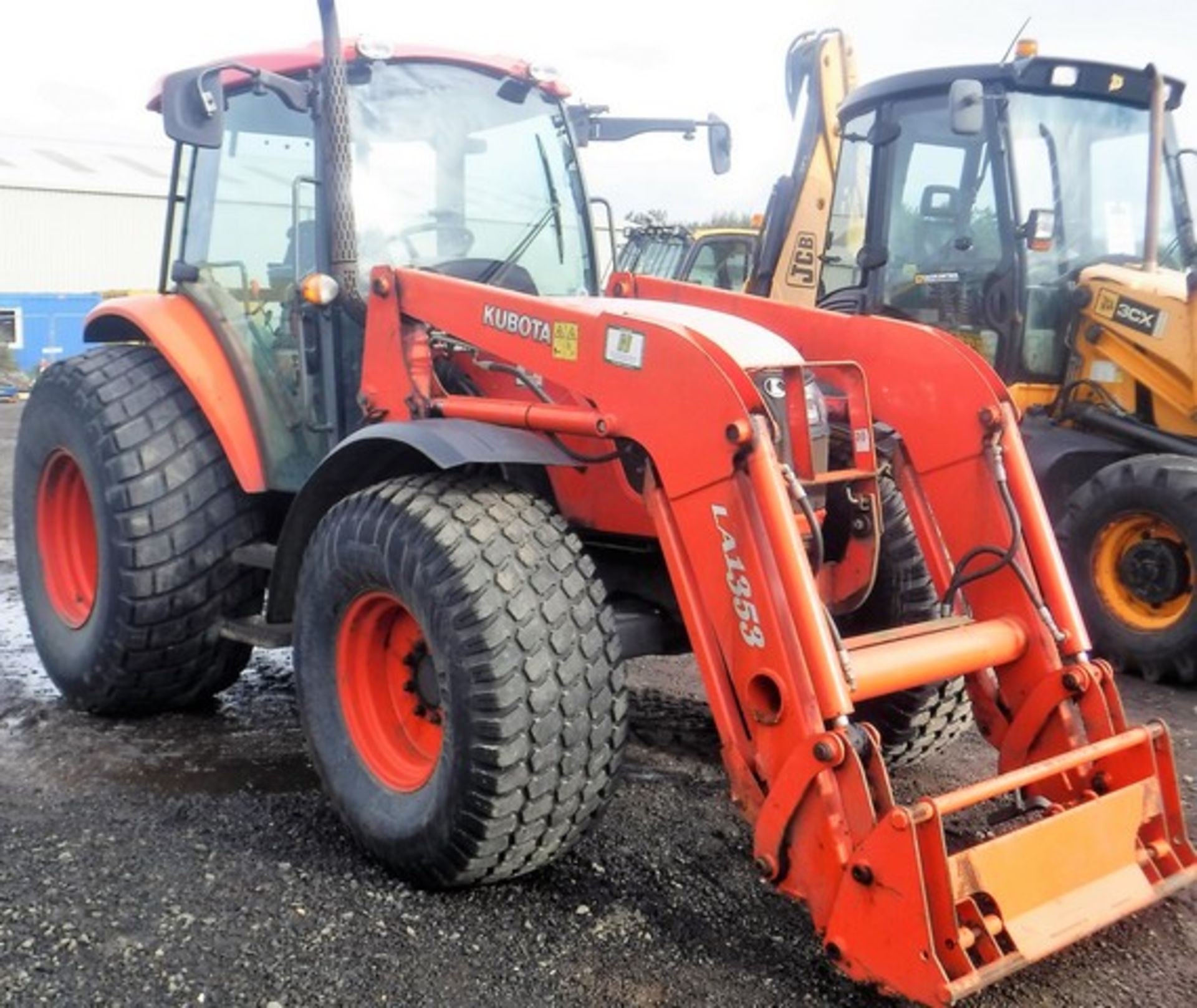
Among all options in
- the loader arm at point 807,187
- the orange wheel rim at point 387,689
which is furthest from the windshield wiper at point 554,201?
the loader arm at point 807,187

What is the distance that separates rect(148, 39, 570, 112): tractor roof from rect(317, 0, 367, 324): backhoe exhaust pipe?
0.94 feet

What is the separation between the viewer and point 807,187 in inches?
316

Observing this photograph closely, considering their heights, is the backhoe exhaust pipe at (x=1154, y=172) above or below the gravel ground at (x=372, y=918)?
above

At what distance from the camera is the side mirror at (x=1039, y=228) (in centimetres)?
603

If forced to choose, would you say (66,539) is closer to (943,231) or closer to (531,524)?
(531,524)

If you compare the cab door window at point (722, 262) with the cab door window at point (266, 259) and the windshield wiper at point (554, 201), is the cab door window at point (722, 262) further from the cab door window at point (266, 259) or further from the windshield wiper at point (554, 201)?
the cab door window at point (266, 259)

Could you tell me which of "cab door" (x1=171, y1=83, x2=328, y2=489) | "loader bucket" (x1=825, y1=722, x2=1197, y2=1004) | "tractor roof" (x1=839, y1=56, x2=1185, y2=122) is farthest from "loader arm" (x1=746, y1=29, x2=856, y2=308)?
"loader bucket" (x1=825, y1=722, x2=1197, y2=1004)

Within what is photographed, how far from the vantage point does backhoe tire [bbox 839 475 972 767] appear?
364cm

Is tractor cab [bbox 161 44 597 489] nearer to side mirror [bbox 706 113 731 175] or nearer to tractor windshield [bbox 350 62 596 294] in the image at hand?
tractor windshield [bbox 350 62 596 294]

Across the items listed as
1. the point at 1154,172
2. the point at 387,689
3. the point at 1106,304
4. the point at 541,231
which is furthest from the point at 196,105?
the point at 1154,172

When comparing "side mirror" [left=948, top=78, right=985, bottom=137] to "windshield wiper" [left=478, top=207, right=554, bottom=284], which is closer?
"windshield wiper" [left=478, top=207, right=554, bottom=284]

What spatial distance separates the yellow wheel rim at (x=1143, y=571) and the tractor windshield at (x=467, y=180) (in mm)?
2669

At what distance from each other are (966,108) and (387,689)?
377 cm

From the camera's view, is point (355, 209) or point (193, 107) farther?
point (355, 209)
